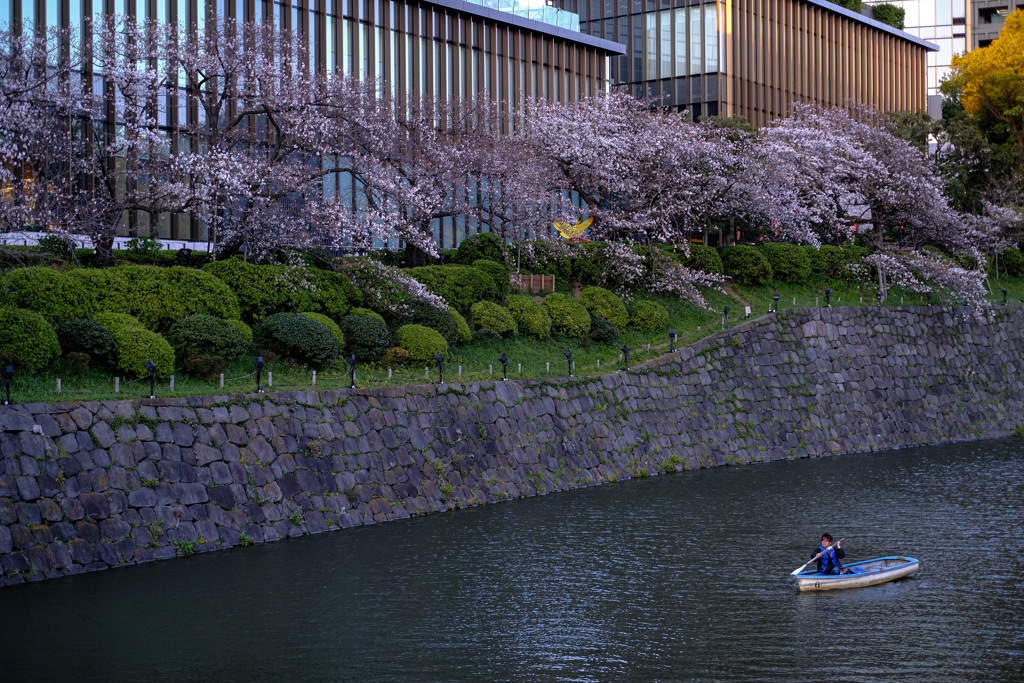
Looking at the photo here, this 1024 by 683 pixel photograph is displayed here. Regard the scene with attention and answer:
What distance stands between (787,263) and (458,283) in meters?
17.2

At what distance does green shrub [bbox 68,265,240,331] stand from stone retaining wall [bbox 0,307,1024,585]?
14.8 ft

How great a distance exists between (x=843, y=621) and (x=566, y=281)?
2609cm

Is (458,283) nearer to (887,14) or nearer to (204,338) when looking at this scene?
(204,338)

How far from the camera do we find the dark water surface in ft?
50.8

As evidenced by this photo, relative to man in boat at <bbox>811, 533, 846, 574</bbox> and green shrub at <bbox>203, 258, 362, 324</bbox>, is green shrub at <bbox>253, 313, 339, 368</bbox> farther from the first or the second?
man in boat at <bbox>811, 533, 846, 574</bbox>

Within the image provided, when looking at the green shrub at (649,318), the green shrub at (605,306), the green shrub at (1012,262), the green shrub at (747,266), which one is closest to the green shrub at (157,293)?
the green shrub at (605,306)

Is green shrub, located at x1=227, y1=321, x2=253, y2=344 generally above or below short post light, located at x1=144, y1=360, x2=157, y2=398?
above

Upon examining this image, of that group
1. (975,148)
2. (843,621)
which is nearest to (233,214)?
(843,621)

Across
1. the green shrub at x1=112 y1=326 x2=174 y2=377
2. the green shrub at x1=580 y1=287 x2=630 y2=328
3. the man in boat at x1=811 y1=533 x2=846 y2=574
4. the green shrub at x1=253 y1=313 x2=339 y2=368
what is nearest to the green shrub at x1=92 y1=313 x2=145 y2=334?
the green shrub at x1=112 y1=326 x2=174 y2=377

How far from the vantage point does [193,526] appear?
21516mm

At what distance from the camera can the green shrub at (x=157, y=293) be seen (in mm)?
26406

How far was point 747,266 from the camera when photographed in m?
45.8

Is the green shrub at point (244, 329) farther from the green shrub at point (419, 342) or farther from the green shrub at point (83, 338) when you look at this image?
the green shrub at point (419, 342)

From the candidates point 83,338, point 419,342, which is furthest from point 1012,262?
point 83,338
